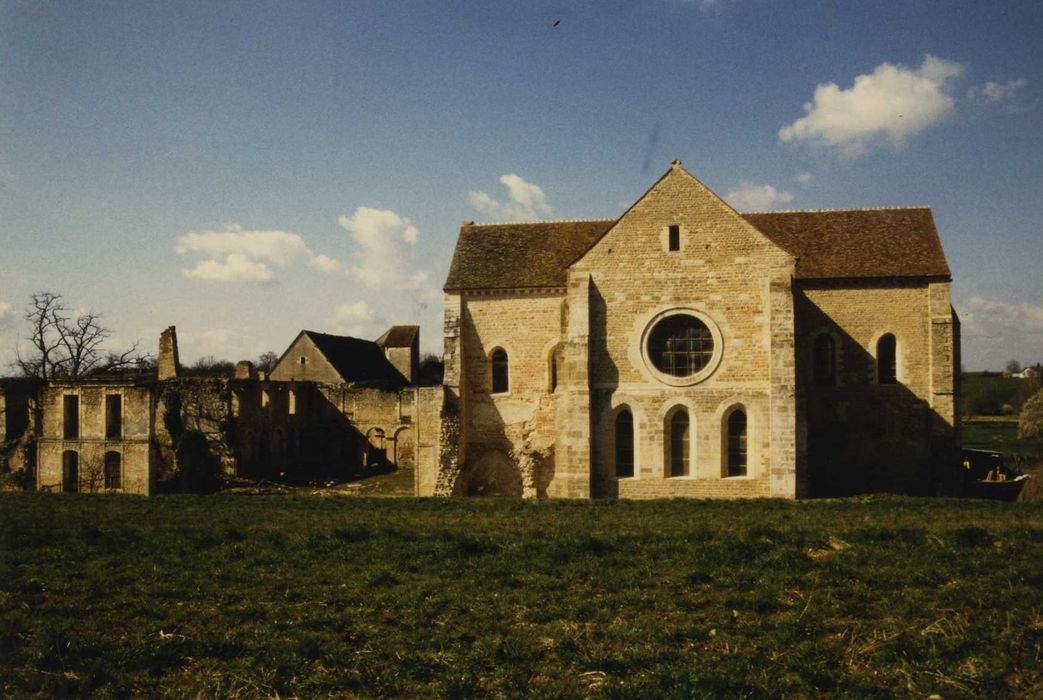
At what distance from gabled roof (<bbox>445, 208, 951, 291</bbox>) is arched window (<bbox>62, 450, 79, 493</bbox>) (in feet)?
53.3

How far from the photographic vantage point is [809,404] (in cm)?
2461

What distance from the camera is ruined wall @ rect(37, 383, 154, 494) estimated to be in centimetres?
2736

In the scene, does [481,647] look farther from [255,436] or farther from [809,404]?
[255,436]

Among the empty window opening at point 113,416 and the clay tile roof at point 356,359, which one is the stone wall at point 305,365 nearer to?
the clay tile roof at point 356,359

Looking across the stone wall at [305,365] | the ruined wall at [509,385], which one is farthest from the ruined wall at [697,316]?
the stone wall at [305,365]

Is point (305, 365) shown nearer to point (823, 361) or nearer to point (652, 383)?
point (652, 383)

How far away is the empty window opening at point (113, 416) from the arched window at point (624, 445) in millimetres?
18571

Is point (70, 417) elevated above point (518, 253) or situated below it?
below

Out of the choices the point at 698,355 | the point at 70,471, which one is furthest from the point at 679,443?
the point at 70,471

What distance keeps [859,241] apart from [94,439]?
92.7ft

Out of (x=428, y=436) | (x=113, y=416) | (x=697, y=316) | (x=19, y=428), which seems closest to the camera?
(x=697, y=316)

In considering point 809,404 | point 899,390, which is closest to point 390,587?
point 809,404

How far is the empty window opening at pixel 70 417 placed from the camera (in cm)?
2823

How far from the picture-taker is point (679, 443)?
21594 millimetres
